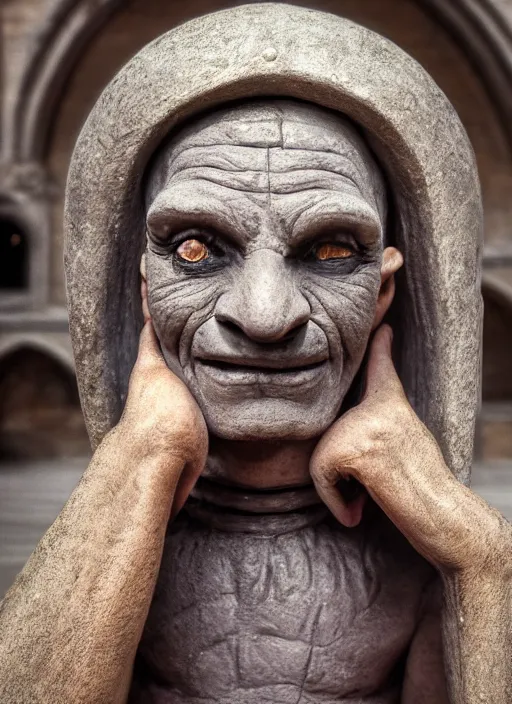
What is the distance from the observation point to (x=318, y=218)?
111cm

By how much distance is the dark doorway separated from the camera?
604 cm

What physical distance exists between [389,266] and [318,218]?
0.20m

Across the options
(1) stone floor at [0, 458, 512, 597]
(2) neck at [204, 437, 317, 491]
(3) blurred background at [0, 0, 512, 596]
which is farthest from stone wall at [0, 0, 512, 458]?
(2) neck at [204, 437, 317, 491]

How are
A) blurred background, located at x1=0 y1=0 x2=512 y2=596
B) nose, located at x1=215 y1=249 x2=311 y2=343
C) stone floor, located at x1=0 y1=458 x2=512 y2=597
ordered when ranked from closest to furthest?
1. nose, located at x1=215 y1=249 x2=311 y2=343
2. stone floor, located at x1=0 y1=458 x2=512 y2=597
3. blurred background, located at x1=0 y1=0 x2=512 y2=596

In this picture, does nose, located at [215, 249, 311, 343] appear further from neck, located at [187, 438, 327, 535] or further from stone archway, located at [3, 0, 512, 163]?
stone archway, located at [3, 0, 512, 163]

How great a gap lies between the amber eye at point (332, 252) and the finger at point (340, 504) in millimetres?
317

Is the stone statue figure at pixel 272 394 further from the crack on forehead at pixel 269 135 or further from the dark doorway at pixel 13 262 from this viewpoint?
the dark doorway at pixel 13 262

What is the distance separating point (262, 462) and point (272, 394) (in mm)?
153

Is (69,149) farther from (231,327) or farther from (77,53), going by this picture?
(231,327)

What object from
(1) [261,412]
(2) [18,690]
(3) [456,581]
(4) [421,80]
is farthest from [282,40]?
(2) [18,690]

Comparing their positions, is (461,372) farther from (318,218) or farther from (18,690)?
(18,690)

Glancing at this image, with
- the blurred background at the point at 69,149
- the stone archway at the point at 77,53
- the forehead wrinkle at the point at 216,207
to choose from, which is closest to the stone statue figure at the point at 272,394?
the forehead wrinkle at the point at 216,207

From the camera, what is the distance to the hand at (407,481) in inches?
43.1

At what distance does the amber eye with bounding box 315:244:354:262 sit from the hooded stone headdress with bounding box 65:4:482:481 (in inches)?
5.8
